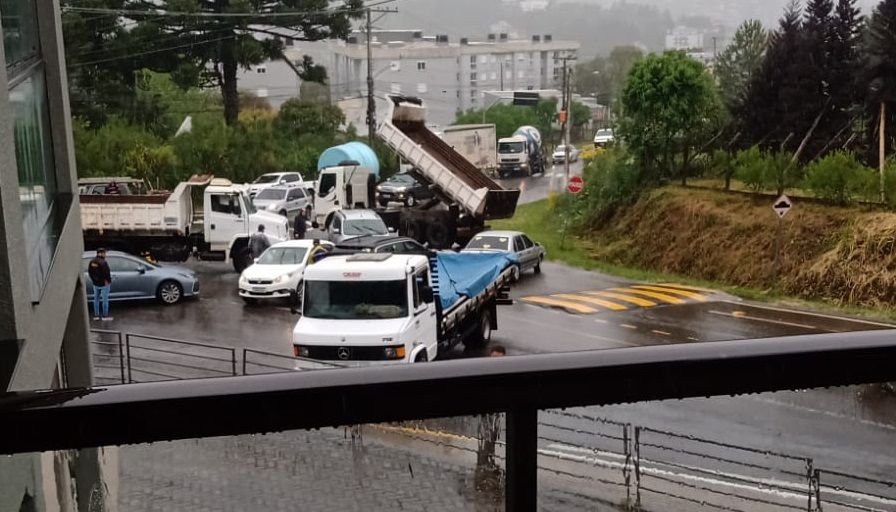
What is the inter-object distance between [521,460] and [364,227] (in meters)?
12.4

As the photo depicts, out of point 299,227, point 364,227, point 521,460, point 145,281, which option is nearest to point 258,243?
point 364,227

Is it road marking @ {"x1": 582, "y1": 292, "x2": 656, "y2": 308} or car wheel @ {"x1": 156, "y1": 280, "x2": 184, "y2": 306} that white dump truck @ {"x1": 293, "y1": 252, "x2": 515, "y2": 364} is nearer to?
car wheel @ {"x1": 156, "y1": 280, "x2": 184, "y2": 306}

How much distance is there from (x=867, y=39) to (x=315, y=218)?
933 centimetres

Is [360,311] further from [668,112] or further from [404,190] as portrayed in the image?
[668,112]

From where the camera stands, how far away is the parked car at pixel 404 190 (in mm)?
14678

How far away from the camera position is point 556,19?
2638 inches

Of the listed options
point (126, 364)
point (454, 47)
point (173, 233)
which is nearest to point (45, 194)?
point (126, 364)

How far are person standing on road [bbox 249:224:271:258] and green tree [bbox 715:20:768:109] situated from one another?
8.18 metres

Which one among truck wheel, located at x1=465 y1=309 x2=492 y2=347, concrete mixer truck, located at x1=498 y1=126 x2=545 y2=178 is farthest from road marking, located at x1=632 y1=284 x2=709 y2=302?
concrete mixer truck, located at x1=498 y1=126 x2=545 y2=178

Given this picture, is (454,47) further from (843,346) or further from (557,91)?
(843,346)

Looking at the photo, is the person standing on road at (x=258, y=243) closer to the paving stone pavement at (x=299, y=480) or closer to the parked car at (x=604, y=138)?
the parked car at (x=604, y=138)

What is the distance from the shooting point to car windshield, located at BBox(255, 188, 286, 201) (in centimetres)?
1656

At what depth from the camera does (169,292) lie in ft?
35.3

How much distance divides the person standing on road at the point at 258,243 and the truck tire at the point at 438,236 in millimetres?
2745
